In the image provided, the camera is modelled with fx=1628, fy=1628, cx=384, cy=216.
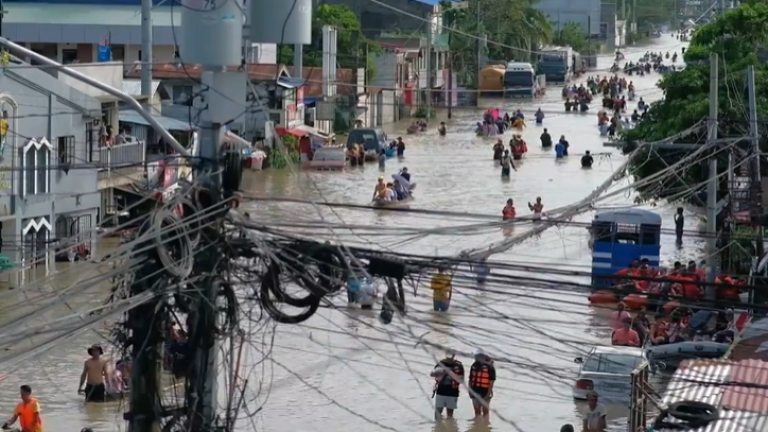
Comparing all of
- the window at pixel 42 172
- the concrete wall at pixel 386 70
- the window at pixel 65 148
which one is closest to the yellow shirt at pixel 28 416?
the window at pixel 42 172

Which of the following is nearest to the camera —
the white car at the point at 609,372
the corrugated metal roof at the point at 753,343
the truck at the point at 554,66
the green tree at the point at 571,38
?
the corrugated metal roof at the point at 753,343

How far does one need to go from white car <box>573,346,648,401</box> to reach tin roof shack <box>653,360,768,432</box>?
3.42 meters

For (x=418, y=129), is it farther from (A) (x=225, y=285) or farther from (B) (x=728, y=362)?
(A) (x=225, y=285)

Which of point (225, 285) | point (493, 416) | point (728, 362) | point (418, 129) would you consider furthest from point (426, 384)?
point (418, 129)

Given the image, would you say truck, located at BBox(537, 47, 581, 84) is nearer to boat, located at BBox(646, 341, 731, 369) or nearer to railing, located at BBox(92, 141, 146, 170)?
railing, located at BBox(92, 141, 146, 170)

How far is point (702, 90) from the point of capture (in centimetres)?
2905

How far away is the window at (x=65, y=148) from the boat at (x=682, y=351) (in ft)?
36.2

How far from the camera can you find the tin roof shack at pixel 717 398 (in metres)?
11.4

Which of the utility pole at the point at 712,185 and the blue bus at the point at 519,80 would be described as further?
the blue bus at the point at 519,80

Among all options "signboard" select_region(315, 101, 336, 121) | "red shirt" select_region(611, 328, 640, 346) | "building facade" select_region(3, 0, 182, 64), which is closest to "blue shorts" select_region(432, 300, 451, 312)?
"red shirt" select_region(611, 328, 640, 346)

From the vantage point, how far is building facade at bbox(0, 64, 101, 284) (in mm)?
23859

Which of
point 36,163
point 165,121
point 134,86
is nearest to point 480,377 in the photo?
point 36,163

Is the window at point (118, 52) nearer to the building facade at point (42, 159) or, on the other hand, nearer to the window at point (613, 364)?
the building facade at point (42, 159)

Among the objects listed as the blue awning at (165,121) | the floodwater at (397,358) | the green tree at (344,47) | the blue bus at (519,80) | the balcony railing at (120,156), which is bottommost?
the floodwater at (397,358)
